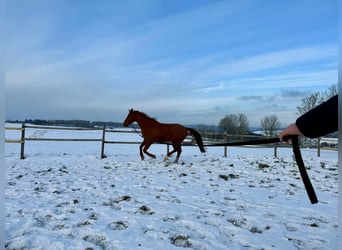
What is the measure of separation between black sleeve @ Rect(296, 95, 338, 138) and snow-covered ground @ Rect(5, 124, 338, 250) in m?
1.74

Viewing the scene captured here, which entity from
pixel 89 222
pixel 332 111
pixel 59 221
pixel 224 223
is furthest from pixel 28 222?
pixel 332 111

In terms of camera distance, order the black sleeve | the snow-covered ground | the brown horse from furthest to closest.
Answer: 1. the brown horse
2. the snow-covered ground
3. the black sleeve

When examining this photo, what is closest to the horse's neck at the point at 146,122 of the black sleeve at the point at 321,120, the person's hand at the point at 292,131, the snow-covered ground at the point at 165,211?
the snow-covered ground at the point at 165,211

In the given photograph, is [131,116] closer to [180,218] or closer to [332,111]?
[180,218]

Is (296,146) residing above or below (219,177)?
above

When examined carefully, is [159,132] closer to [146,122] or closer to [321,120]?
[146,122]

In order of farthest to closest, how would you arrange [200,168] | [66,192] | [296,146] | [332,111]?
1. [200,168]
2. [66,192]
3. [296,146]
4. [332,111]

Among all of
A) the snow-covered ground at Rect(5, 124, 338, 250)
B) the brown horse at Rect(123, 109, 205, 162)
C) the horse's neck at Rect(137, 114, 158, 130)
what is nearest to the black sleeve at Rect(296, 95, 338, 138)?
the snow-covered ground at Rect(5, 124, 338, 250)

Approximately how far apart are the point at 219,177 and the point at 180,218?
300 centimetres

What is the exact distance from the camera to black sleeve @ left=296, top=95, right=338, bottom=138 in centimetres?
101

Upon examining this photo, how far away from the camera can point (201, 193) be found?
4672 mm

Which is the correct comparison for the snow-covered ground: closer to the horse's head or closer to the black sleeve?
the black sleeve

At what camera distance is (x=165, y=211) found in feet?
11.7

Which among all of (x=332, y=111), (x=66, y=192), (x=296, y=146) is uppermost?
(x=332, y=111)
